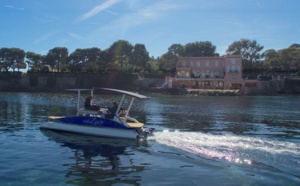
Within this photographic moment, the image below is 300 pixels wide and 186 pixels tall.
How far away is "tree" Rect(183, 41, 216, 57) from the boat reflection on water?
11692 centimetres

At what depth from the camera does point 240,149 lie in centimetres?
1490

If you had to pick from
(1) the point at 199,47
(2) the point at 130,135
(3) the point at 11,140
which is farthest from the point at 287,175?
(1) the point at 199,47

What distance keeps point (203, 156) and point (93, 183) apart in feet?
17.6

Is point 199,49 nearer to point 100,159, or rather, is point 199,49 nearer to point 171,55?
point 171,55

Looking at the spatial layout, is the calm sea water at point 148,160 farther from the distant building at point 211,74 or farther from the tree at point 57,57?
the tree at point 57,57

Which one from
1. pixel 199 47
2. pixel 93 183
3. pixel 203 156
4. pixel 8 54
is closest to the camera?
pixel 93 183

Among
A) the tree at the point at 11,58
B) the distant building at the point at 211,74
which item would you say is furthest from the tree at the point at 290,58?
the tree at the point at 11,58

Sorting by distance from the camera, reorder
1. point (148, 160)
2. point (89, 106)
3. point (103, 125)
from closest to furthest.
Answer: point (148, 160) → point (103, 125) → point (89, 106)

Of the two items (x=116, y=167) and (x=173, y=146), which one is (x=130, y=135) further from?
(x=116, y=167)

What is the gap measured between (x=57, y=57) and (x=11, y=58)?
16.3m

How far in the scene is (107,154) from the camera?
557 inches

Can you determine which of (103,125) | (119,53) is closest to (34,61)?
(119,53)

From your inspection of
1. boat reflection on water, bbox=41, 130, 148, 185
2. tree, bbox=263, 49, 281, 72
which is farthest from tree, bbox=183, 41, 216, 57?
boat reflection on water, bbox=41, 130, 148, 185

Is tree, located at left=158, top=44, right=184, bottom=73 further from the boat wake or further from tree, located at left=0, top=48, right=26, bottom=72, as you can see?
the boat wake
